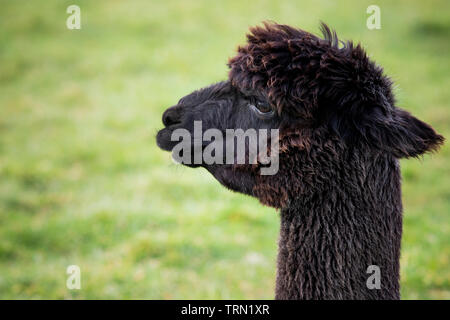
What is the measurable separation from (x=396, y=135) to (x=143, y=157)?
20.1ft

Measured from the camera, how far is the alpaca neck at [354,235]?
8.27 ft

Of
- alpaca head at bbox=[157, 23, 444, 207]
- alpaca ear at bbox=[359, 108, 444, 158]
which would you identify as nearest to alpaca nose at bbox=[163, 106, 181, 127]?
alpaca head at bbox=[157, 23, 444, 207]

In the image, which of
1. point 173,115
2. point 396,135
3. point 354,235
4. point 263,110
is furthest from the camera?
point 173,115

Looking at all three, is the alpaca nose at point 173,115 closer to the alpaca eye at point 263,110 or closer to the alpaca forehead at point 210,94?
the alpaca forehead at point 210,94

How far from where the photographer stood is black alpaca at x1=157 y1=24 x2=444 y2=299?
2.49 metres

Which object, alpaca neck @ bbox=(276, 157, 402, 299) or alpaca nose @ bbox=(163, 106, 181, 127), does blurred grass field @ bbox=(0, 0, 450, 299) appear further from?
alpaca neck @ bbox=(276, 157, 402, 299)

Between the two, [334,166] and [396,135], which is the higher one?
[396,135]

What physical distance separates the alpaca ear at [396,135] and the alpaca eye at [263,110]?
53 centimetres

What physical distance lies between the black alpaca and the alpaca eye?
1.5 inches

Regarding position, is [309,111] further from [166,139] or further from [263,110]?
[166,139]

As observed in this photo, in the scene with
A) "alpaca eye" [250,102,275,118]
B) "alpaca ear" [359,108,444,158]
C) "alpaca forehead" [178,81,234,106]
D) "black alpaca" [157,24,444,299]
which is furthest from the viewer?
"alpaca forehead" [178,81,234,106]

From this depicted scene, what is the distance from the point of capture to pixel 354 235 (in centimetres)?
253

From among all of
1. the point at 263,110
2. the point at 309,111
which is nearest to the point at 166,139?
the point at 263,110

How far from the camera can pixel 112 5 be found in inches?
559
